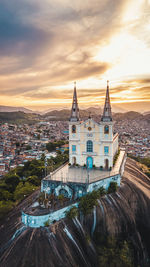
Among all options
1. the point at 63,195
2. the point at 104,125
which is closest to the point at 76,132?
the point at 104,125

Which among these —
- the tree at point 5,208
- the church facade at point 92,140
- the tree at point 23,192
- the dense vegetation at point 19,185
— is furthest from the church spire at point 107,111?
the tree at point 5,208

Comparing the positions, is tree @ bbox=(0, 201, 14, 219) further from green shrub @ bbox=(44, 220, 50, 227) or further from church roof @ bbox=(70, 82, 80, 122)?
church roof @ bbox=(70, 82, 80, 122)

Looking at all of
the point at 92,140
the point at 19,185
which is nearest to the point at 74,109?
the point at 92,140

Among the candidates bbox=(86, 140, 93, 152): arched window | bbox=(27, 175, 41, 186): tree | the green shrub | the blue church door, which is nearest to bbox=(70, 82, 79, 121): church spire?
bbox=(86, 140, 93, 152): arched window

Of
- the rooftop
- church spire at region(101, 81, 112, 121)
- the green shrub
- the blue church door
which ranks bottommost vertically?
the green shrub

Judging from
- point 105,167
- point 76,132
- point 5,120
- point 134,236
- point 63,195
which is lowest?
Result: point 134,236

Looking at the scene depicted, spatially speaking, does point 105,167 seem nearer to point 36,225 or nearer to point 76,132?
point 76,132

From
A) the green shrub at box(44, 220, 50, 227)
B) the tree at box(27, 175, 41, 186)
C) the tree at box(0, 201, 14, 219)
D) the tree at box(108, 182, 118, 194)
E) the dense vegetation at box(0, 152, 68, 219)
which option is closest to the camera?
the green shrub at box(44, 220, 50, 227)

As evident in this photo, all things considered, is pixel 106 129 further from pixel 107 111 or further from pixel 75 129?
pixel 75 129
